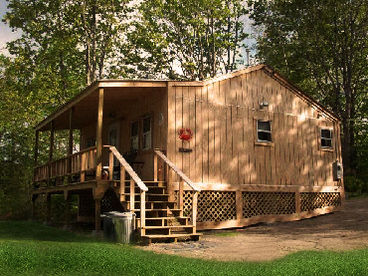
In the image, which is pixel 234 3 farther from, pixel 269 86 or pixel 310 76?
pixel 269 86

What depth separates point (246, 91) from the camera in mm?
15375

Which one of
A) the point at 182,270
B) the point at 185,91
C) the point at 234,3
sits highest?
the point at 234,3

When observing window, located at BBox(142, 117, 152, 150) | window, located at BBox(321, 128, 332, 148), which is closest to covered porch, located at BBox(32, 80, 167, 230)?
window, located at BBox(142, 117, 152, 150)

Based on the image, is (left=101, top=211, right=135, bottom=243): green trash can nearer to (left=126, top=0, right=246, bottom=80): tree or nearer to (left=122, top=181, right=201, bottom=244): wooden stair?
(left=122, top=181, right=201, bottom=244): wooden stair

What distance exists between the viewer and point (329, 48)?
27438 mm

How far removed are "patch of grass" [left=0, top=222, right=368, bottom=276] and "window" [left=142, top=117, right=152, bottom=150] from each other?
248 inches

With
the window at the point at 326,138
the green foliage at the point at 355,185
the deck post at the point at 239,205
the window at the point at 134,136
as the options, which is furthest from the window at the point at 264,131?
the green foliage at the point at 355,185

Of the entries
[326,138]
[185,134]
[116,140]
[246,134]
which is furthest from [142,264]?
[326,138]

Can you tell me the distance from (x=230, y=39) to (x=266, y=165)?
21.9m

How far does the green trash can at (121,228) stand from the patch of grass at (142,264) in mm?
1634

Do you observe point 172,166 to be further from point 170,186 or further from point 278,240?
point 278,240

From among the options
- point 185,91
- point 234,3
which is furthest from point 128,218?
point 234,3

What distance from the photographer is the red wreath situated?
1338cm

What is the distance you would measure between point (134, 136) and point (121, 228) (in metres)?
5.85
